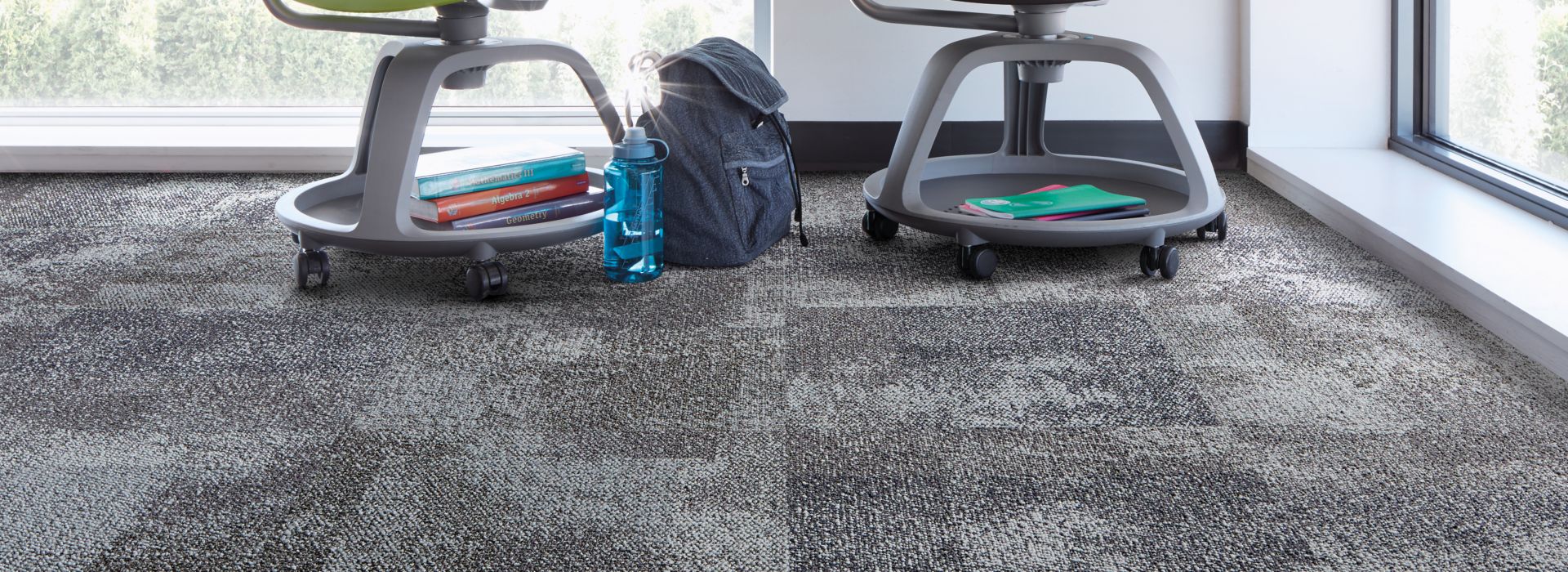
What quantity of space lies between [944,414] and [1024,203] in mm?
741

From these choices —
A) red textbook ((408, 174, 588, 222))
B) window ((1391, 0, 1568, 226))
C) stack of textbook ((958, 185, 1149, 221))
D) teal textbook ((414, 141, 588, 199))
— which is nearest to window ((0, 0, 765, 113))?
teal textbook ((414, 141, 588, 199))

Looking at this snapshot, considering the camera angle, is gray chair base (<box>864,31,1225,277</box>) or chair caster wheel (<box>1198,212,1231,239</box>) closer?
gray chair base (<box>864,31,1225,277</box>)

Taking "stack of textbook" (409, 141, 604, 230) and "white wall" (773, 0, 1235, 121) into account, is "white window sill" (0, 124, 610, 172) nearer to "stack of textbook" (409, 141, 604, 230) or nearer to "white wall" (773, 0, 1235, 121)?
"white wall" (773, 0, 1235, 121)

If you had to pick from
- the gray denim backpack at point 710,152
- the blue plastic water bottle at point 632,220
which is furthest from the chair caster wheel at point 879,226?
the blue plastic water bottle at point 632,220

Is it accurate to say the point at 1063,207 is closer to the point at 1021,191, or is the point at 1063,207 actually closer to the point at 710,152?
the point at 1021,191

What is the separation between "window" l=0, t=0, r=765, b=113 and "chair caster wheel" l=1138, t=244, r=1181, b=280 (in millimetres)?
1382

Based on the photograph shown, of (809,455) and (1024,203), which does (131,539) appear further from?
(1024,203)

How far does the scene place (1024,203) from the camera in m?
2.02

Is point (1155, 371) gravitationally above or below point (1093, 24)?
below

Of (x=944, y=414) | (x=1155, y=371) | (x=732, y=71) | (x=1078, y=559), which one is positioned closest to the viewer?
(x=1078, y=559)

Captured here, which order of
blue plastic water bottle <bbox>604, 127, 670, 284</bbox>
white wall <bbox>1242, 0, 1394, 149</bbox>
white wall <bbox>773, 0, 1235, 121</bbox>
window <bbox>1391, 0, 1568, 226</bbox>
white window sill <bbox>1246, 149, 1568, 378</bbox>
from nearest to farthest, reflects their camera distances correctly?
white window sill <bbox>1246, 149, 1568, 378</bbox>
blue plastic water bottle <bbox>604, 127, 670, 284</bbox>
window <bbox>1391, 0, 1568, 226</bbox>
white wall <bbox>1242, 0, 1394, 149</bbox>
white wall <bbox>773, 0, 1235, 121</bbox>

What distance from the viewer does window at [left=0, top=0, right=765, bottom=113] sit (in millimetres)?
3043

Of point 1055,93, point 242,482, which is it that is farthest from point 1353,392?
point 1055,93

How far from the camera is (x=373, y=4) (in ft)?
6.02
